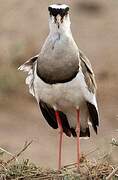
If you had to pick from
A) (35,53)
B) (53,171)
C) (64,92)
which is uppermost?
(64,92)

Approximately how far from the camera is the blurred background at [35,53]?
977 centimetres

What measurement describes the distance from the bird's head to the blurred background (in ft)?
9.26

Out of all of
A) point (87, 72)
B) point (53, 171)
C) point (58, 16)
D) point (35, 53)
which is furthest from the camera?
point (35, 53)

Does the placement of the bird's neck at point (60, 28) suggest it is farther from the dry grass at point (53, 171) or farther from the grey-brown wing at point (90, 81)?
the dry grass at point (53, 171)

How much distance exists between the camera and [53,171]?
5840 mm

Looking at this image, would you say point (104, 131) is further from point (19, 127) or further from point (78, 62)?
point (78, 62)

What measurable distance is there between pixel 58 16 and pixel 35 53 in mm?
5738

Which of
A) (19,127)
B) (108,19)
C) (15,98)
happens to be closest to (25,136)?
(19,127)

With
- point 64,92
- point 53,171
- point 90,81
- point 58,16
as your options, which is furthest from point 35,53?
point 53,171

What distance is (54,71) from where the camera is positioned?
619 centimetres

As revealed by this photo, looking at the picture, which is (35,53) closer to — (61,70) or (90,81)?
(90,81)

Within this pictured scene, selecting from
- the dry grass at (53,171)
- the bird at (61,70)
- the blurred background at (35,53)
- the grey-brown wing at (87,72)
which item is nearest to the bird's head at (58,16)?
the bird at (61,70)

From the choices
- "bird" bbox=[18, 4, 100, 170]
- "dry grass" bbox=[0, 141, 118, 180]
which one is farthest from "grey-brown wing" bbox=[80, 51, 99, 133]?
"dry grass" bbox=[0, 141, 118, 180]

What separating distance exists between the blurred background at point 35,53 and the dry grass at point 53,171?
9.97 feet
